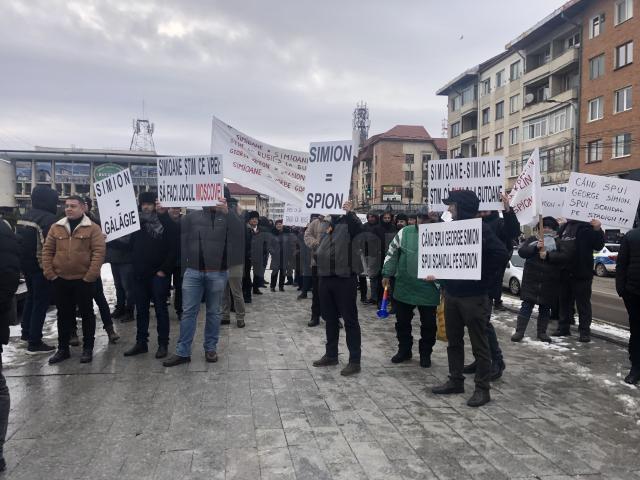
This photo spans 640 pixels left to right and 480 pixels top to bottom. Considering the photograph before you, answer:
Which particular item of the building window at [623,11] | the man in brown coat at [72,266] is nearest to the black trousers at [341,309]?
the man in brown coat at [72,266]

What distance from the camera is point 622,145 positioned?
99.8ft

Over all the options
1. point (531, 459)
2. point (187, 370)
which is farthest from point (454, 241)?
point (187, 370)

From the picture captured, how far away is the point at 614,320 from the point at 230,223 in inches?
345

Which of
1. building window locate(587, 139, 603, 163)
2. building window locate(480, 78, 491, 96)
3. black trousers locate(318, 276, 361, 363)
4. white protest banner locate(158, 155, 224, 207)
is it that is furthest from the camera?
building window locate(480, 78, 491, 96)

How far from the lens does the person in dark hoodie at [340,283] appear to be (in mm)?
5832

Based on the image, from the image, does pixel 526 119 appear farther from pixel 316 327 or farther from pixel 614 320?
pixel 316 327

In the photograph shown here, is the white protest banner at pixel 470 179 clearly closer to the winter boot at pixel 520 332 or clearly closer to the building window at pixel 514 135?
the winter boot at pixel 520 332

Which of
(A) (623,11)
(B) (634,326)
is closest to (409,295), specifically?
(B) (634,326)

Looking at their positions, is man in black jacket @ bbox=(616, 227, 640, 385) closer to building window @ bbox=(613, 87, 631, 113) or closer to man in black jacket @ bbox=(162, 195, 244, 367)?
man in black jacket @ bbox=(162, 195, 244, 367)

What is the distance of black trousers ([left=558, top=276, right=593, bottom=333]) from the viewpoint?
7.77 meters

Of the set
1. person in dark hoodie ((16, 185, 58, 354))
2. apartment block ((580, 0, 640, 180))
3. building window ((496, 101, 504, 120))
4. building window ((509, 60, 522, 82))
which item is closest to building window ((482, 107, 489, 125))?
building window ((496, 101, 504, 120))

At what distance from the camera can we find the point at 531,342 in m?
7.62

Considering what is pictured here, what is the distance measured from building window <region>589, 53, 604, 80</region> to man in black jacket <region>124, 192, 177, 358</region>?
3522cm

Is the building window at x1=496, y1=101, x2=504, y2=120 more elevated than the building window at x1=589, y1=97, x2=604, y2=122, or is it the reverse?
the building window at x1=496, y1=101, x2=504, y2=120
